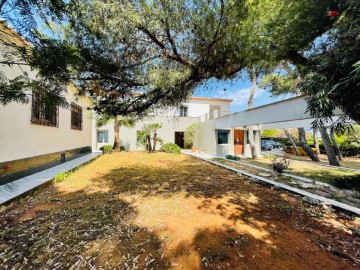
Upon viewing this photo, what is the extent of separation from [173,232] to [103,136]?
1884 cm

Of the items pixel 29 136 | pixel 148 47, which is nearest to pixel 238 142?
pixel 148 47

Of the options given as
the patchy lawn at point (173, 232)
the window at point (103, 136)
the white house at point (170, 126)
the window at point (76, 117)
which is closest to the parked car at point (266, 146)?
the white house at point (170, 126)

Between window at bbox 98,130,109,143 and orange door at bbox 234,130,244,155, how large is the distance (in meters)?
12.8

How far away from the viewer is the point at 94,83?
204 inches

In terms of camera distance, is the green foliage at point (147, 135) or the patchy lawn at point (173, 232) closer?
the patchy lawn at point (173, 232)

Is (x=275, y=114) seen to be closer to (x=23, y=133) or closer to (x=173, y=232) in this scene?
(x=173, y=232)

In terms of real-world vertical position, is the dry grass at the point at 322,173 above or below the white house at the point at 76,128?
below

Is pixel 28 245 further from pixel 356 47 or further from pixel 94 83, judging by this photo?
pixel 356 47

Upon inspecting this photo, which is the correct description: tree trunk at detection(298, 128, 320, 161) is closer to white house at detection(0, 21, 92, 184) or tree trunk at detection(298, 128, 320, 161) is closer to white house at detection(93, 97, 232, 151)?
white house at detection(93, 97, 232, 151)

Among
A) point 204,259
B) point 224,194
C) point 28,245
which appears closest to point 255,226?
point 204,259

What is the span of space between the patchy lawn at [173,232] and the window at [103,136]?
15.2 metres

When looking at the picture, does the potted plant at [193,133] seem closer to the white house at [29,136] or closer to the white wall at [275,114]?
the white wall at [275,114]

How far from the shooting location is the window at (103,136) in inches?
811

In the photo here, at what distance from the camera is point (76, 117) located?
13297 millimetres
